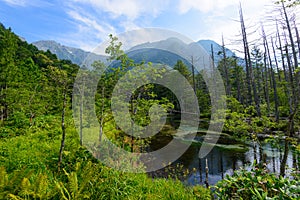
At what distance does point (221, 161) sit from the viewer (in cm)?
724

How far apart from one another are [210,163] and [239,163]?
109 centimetres

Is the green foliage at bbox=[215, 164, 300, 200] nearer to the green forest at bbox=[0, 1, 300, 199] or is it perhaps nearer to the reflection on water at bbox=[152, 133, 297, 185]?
the green forest at bbox=[0, 1, 300, 199]

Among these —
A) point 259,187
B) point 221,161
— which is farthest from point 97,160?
point 221,161

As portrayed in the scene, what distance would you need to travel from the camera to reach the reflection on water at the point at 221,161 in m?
5.89

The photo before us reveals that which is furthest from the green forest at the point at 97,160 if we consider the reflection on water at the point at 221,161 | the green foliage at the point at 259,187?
the reflection on water at the point at 221,161

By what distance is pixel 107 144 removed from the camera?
16.3 feet

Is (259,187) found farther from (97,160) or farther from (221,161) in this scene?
(221,161)

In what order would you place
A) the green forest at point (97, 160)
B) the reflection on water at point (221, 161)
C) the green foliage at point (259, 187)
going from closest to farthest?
1. the green foliage at point (259, 187)
2. the green forest at point (97, 160)
3. the reflection on water at point (221, 161)

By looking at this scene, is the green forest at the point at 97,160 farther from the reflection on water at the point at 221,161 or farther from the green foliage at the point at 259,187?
the reflection on water at the point at 221,161

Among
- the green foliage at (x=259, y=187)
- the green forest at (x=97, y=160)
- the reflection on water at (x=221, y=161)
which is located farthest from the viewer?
the reflection on water at (x=221, y=161)

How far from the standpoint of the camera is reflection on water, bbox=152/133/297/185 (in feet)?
19.3

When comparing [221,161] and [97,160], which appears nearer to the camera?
[97,160]

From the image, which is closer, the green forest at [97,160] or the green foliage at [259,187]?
the green foliage at [259,187]

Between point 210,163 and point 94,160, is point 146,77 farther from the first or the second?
point 210,163
